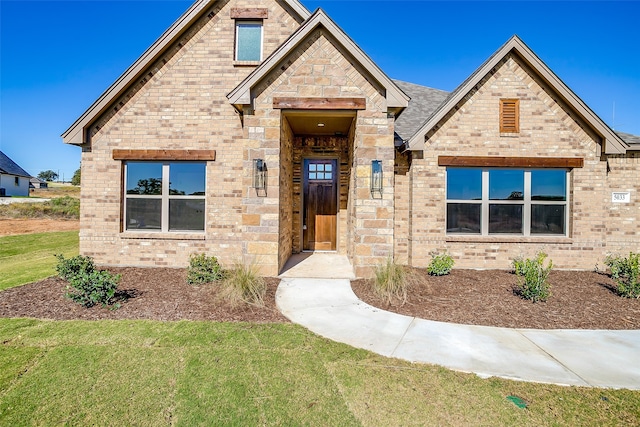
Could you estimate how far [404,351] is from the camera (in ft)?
12.3

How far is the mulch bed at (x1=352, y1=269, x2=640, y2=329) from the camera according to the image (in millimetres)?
4793

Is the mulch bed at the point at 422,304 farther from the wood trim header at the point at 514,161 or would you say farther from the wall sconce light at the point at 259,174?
the wood trim header at the point at 514,161

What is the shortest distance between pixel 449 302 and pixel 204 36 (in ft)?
30.9

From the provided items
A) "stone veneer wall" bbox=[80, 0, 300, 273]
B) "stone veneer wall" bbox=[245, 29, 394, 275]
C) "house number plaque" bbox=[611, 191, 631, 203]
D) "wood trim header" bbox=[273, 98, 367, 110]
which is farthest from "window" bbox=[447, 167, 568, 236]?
"stone veneer wall" bbox=[80, 0, 300, 273]

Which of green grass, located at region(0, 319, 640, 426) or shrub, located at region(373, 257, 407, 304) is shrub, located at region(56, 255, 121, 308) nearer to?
green grass, located at region(0, 319, 640, 426)

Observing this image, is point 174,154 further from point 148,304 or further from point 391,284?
point 391,284

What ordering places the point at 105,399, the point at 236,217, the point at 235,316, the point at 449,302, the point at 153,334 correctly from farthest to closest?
the point at 236,217
the point at 449,302
the point at 235,316
the point at 153,334
the point at 105,399

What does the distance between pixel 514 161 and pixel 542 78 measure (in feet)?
7.99

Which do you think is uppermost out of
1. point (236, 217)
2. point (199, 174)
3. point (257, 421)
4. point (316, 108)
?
point (316, 108)

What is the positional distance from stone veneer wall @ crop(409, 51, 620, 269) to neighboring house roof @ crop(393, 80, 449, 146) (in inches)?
42.2

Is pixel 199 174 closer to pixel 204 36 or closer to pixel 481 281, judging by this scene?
pixel 204 36

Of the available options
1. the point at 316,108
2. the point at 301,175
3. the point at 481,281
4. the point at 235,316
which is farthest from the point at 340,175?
the point at 235,316

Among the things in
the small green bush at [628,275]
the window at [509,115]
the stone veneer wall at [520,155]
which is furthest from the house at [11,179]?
the small green bush at [628,275]

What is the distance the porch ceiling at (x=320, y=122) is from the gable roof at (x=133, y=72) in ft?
10.1
